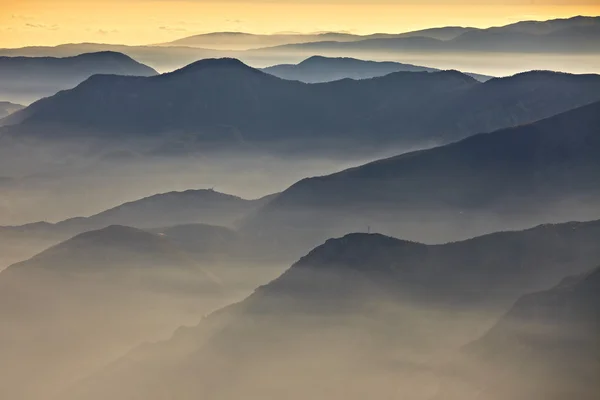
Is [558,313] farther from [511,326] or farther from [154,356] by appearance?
[154,356]

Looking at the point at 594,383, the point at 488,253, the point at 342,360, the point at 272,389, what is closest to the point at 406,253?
the point at 488,253

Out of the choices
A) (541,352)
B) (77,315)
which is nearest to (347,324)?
(541,352)

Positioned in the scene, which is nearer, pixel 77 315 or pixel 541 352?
pixel 541 352

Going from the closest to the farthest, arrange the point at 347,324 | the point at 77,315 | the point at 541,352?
the point at 541,352
the point at 347,324
the point at 77,315

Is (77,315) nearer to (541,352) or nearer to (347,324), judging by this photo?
(347,324)

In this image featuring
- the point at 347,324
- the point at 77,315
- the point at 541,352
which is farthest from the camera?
the point at 77,315

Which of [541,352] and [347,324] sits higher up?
[541,352]

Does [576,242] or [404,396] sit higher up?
[576,242]
